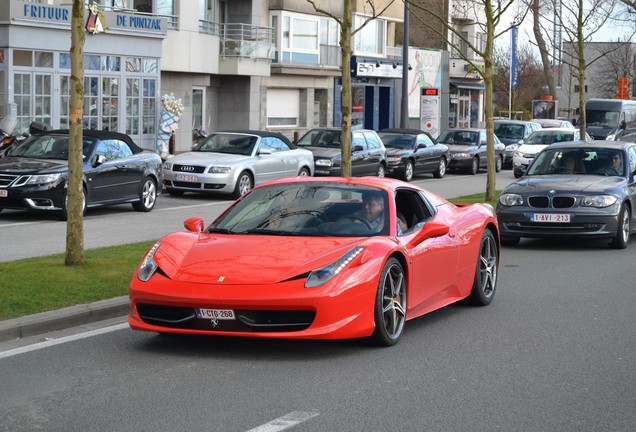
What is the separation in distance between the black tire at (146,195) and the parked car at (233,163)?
112 inches

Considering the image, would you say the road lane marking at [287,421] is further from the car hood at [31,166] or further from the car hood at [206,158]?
the car hood at [206,158]

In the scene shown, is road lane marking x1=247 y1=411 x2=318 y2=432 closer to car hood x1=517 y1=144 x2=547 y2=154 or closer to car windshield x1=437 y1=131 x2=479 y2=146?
car hood x1=517 y1=144 x2=547 y2=154

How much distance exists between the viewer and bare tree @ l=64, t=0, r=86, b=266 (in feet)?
39.1

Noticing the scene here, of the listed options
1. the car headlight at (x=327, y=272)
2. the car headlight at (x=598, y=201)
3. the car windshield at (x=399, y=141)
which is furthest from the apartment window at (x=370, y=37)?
the car headlight at (x=327, y=272)

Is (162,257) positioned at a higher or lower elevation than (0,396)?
higher

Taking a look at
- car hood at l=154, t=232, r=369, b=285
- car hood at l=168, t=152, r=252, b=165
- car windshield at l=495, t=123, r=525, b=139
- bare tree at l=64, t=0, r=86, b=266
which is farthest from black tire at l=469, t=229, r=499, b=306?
car windshield at l=495, t=123, r=525, b=139

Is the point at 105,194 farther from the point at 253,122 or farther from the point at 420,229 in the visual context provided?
the point at 253,122

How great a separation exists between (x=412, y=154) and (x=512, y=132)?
1124 centimetres

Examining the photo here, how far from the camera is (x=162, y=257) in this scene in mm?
8547

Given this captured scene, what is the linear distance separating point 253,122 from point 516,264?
34.1m

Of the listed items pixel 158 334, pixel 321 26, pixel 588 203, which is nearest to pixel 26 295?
pixel 158 334

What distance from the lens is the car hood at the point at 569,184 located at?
16078 millimetres

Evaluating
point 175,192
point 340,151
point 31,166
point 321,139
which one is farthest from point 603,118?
point 31,166

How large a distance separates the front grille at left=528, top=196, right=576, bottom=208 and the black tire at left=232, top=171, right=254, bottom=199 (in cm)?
1016
